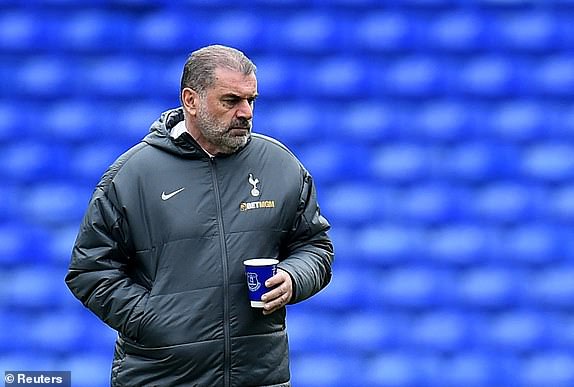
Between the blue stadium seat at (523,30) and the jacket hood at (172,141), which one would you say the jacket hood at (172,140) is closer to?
the jacket hood at (172,141)

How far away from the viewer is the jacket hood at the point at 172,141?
10.5ft

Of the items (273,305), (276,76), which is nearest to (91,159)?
(276,76)

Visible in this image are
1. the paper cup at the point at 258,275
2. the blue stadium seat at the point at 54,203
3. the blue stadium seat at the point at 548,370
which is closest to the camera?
the paper cup at the point at 258,275

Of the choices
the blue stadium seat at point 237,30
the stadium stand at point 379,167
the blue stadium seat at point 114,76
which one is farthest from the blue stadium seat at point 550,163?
the blue stadium seat at point 114,76

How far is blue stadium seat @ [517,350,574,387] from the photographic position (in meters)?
5.06

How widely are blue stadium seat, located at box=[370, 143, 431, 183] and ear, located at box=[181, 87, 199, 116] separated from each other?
197cm

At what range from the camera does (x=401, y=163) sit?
5.09 metres

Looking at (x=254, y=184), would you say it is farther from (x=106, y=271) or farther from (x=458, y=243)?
(x=458, y=243)

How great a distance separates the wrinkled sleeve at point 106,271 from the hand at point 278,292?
327mm

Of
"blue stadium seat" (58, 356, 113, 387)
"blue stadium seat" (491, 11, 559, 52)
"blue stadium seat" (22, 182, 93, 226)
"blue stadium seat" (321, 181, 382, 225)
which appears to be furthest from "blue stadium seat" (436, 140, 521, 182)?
"blue stadium seat" (58, 356, 113, 387)

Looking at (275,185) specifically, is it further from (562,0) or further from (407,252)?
(562,0)

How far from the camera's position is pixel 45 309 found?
514cm

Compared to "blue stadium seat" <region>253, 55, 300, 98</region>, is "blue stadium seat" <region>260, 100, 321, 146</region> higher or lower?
lower

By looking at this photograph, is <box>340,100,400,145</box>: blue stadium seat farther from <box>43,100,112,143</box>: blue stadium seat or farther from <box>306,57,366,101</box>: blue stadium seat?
<box>43,100,112,143</box>: blue stadium seat
